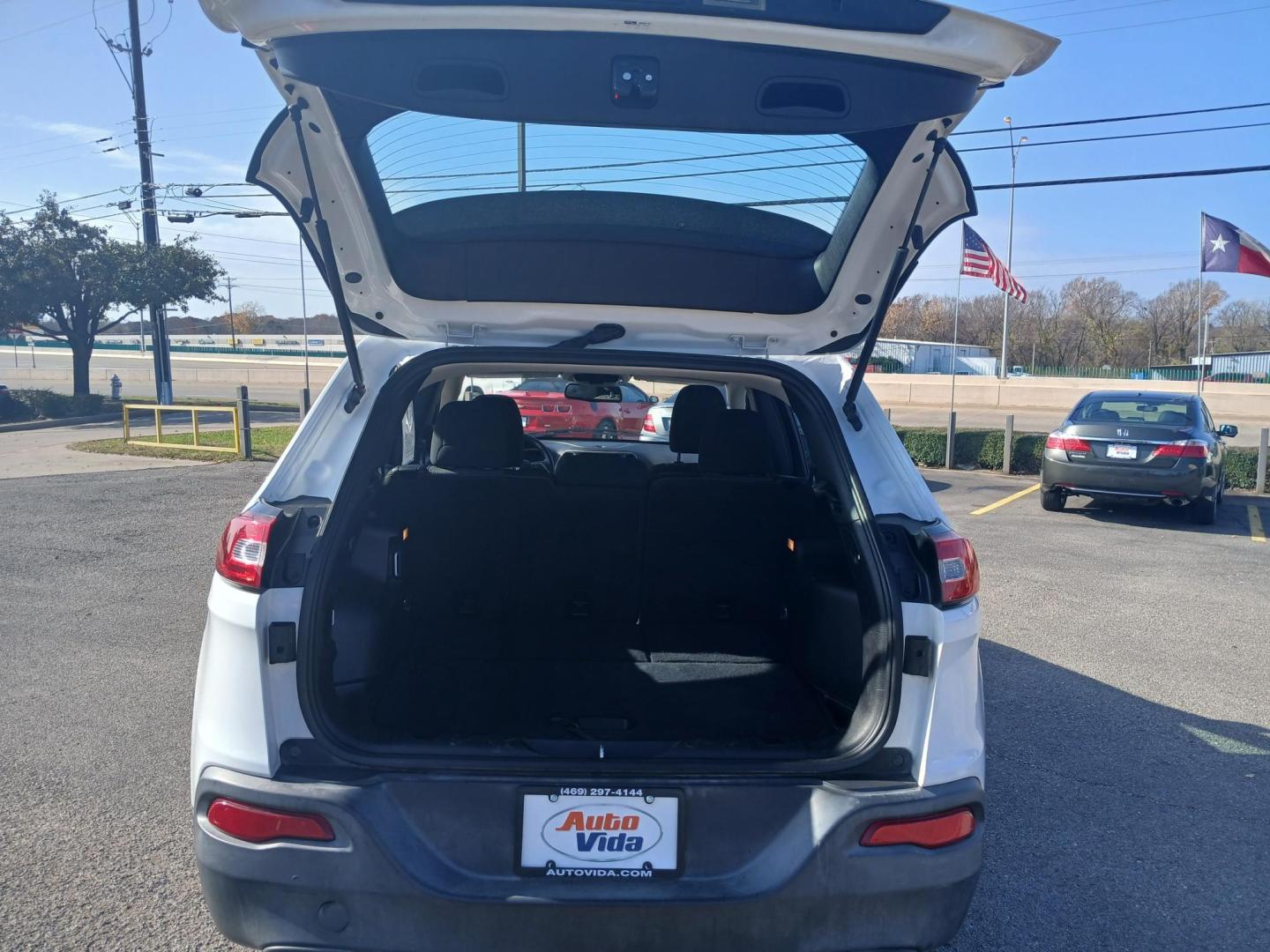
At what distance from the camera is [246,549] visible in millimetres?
2158

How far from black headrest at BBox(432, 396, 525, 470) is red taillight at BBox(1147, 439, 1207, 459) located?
899 cm

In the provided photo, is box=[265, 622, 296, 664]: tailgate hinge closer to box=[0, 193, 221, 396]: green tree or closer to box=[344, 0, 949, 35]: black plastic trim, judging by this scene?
box=[344, 0, 949, 35]: black plastic trim

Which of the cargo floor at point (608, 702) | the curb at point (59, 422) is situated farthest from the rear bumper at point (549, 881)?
the curb at point (59, 422)

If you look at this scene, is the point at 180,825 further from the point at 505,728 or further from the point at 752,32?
the point at 752,32

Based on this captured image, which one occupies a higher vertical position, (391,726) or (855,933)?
(391,726)

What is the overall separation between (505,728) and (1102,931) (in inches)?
72.4

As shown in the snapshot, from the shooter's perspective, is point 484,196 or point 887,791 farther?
point 484,196

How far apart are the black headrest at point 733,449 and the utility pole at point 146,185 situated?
80.3ft

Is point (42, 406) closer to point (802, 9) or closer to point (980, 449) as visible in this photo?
point (980, 449)

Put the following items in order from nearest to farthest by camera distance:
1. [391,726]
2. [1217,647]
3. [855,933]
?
[855,933]
[391,726]
[1217,647]

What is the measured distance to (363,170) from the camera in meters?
2.44

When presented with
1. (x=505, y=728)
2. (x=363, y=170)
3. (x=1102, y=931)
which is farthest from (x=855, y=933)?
(x=363, y=170)

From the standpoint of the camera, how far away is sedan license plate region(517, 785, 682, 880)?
200cm

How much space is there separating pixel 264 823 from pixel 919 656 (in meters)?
1.46
